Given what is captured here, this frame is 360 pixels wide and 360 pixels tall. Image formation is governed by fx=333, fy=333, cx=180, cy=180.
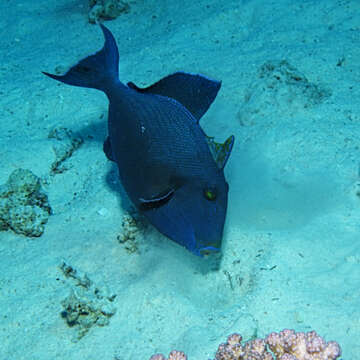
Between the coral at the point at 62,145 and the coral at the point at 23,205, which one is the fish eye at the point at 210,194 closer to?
the coral at the point at 23,205

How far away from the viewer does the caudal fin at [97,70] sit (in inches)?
120

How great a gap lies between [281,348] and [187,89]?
2.12 metres

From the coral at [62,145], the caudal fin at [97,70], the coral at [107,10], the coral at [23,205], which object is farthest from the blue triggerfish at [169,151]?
Result: the coral at [107,10]

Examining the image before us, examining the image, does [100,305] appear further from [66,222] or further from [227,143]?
[227,143]

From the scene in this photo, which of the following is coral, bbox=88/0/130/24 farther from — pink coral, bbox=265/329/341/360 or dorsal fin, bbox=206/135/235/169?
pink coral, bbox=265/329/341/360

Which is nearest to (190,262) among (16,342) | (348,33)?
(16,342)

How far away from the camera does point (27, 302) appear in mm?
2896

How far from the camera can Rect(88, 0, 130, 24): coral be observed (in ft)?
24.3

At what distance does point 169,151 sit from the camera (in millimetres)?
2461

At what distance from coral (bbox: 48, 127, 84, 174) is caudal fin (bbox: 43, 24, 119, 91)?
5.12 ft

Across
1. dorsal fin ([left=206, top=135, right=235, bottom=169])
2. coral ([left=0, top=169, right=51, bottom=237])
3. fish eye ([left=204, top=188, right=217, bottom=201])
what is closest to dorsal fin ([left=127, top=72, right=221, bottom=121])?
dorsal fin ([left=206, top=135, right=235, bottom=169])

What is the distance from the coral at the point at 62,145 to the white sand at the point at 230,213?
10 centimetres

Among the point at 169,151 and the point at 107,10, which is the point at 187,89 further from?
the point at 107,10

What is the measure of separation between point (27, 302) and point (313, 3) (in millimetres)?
6223
